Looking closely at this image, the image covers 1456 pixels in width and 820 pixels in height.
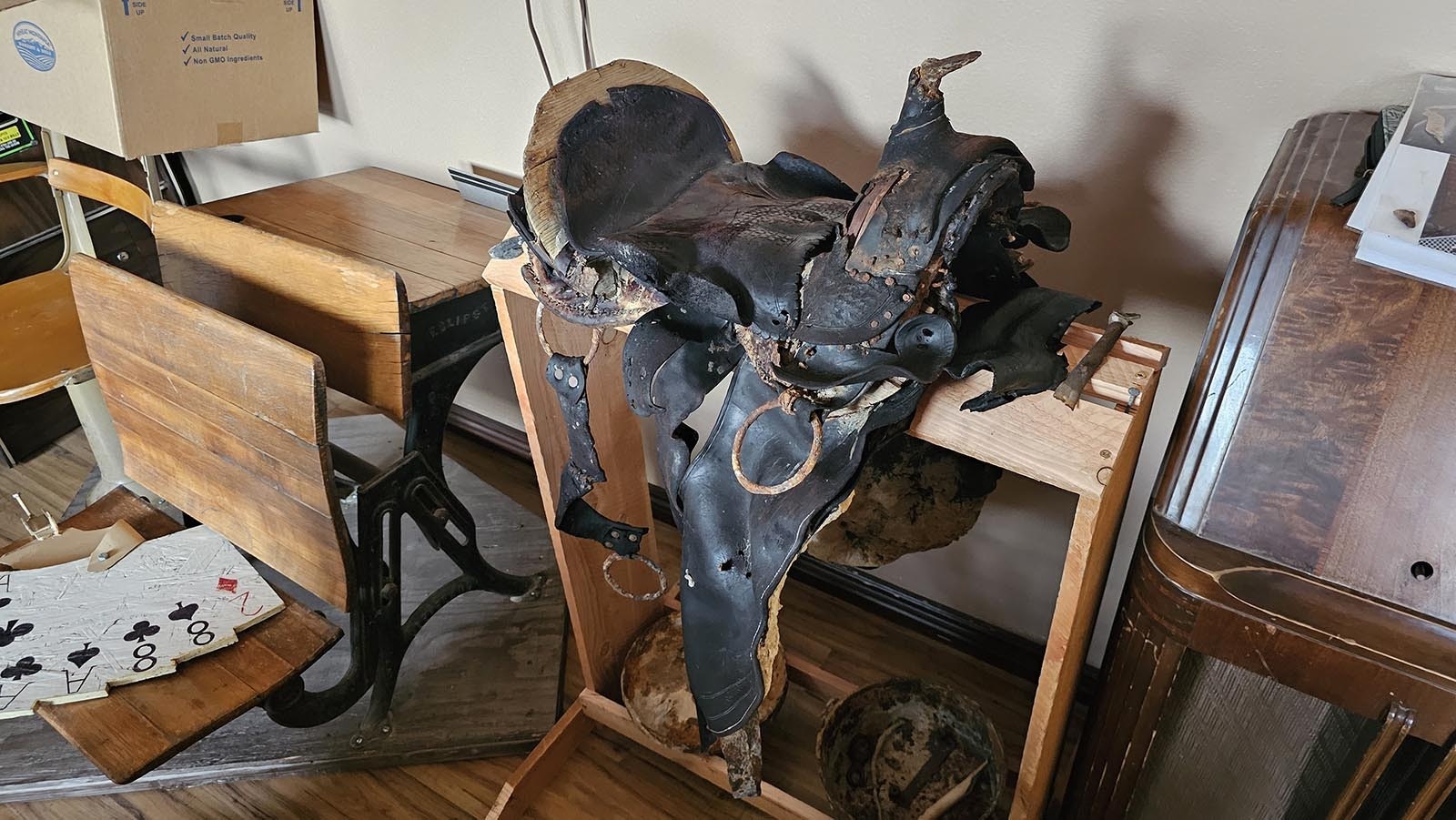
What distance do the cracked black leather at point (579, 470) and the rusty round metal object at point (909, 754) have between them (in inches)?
23.3

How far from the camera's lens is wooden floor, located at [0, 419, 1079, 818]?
Answer: 155 centimetres

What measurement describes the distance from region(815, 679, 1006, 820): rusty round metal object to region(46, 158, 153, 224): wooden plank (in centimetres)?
155

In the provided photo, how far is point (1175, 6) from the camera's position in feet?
3.37

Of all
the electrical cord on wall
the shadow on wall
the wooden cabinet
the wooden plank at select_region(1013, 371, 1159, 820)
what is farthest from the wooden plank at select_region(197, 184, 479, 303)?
the wooden cabinet

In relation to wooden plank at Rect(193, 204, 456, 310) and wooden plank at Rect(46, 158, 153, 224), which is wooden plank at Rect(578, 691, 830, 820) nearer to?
Answer: wooden plank at Rect(193, 204, 456, 310)

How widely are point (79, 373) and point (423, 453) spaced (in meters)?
0.83

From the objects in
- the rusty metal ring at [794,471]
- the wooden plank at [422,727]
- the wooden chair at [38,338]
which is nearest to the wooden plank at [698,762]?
the wooden plank at [422,727]

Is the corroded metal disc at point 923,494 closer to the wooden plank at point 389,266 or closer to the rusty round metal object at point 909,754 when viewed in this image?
the rusty round metal object at point 909,754

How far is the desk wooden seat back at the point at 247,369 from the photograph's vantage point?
4.14 feet

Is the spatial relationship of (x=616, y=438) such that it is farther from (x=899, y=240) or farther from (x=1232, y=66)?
(x=1232, y=66)

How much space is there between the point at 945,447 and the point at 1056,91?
0.54m

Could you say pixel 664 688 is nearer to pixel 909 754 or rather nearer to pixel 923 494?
pixel 909 754

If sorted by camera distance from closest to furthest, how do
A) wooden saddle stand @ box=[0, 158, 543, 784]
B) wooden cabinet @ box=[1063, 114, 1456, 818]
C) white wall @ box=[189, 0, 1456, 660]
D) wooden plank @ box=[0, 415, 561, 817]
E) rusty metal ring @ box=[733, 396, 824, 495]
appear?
1. wooden cabinet @ box=[1063, 114, 1456, 818]
2. rusty metal ring @ box=[733, 396, 824, 495]
3. white wall @ box=[189, 0, 1456, 660]
4. wooden saddle stand @ box=[0, 158, 543, 784]
5. wooden plank @ box=[0, 415, 561, 817]

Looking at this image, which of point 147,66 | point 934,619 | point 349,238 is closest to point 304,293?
point 349,238
